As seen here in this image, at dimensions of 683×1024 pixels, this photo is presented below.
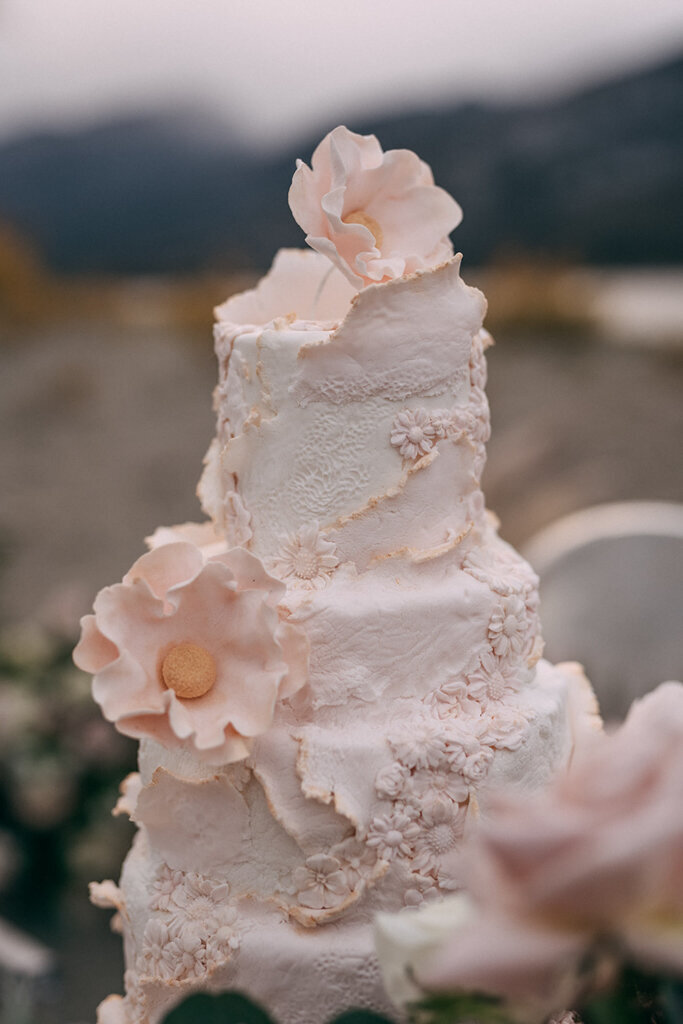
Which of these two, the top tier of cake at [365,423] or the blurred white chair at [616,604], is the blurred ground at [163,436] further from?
the top tier of cake at [365,423]

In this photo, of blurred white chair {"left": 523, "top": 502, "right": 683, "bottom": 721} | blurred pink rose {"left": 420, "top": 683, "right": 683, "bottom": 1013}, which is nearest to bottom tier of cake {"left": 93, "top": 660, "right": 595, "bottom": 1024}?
blurred pink rose {"left": 420, "top": 683, "right": 683, "bottom": 1013}

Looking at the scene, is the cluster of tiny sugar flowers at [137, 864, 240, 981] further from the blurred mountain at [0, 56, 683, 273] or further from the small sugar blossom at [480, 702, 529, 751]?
the blurred mountain at [0, 56, 683, 273]

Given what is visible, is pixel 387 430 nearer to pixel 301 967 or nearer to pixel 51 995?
pixel 301 967

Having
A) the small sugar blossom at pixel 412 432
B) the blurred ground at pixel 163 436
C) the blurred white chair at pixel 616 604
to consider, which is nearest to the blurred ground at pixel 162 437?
the blurred ground at pixel 163 436

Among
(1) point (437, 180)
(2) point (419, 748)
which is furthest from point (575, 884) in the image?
(1) point (437, 180)

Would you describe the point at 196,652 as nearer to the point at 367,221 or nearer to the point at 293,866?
the point at 293,866
